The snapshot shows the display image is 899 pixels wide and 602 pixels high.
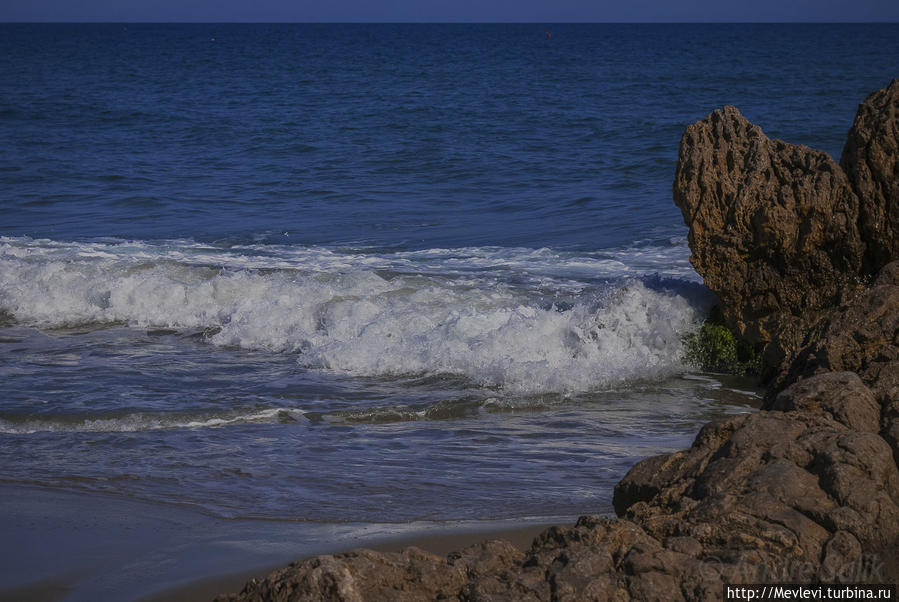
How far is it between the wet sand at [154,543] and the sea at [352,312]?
0.41 ft

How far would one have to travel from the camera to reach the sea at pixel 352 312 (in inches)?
209

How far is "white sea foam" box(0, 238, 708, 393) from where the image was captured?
766cm

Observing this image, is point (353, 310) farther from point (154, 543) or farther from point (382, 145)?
point (382, 145)

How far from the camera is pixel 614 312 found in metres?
7.97

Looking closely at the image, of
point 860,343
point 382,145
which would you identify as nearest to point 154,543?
point 860,343

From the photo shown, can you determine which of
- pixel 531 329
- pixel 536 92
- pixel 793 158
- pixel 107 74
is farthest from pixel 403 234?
pixel 107 74

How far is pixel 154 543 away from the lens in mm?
4277

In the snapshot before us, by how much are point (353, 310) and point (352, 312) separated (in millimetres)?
25

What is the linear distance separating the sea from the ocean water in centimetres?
3

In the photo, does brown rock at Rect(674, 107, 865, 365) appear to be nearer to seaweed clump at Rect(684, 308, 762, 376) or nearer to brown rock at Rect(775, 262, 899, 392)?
seaweed clump at Rect(684, 308, 762, 376)

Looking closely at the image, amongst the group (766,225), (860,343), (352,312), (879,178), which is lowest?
(352,312)

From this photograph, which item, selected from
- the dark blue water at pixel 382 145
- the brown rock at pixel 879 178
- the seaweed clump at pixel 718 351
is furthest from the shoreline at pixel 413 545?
the dark blue water at pixel 382 145

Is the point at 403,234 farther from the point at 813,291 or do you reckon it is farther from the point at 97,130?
the point at 97,130

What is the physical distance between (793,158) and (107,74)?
3993 centimetres
